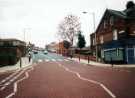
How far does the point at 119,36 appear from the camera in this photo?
4088 centimetres

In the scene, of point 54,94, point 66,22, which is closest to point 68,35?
point 66,22

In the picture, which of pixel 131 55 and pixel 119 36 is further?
pixel 119 36

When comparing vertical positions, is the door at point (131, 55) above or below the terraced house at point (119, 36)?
below

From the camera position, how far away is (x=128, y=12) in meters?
43.5

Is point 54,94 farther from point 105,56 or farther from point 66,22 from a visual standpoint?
point 66,22

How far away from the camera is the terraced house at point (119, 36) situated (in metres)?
37.1

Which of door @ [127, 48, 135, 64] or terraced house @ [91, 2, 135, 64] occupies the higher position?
terraced house @ [91, 2, 135, 64]

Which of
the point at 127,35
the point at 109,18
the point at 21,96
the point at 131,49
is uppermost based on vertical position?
the point at 109,18

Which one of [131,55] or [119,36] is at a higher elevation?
[119,36]

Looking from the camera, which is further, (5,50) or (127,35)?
(5,50)

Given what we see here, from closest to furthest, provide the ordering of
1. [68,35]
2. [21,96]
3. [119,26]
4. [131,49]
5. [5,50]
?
[21,96] → [131,49] → [119,26] → [5,50] → [68,35]

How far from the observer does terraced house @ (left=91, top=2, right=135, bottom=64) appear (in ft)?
122

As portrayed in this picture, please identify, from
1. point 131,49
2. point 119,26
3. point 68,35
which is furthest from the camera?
point 68,35

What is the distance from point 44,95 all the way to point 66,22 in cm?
6405
